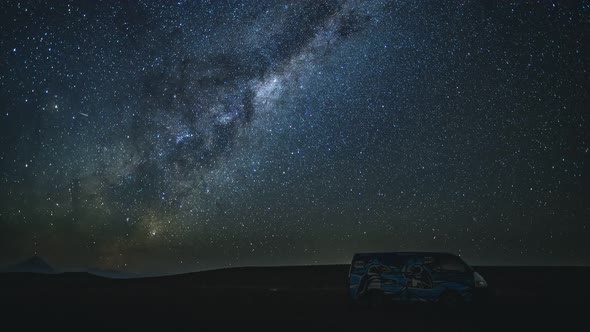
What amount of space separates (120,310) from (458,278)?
11.4 metres

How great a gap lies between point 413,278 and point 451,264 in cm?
131

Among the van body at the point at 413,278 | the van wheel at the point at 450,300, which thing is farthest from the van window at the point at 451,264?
the van wheel at the point at 450,300

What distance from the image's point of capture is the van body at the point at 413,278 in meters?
13.0

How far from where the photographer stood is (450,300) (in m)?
13.0

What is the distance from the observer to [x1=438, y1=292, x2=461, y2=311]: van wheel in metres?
13.0

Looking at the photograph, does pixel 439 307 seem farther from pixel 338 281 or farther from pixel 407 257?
pixel 338 281

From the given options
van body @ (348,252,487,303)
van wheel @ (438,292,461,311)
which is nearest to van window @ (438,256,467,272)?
van body @ (348,252,487,303)

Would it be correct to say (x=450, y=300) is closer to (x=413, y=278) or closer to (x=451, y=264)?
(x=451, y=264)

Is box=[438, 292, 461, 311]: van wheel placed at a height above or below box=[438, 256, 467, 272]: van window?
below

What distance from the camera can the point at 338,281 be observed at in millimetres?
30078

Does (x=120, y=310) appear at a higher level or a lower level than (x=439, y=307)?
higher

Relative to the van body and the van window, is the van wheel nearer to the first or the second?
the van body

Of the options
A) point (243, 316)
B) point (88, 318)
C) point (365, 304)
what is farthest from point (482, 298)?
point (88, 318)

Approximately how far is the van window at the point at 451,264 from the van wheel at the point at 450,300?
2.49 feet
